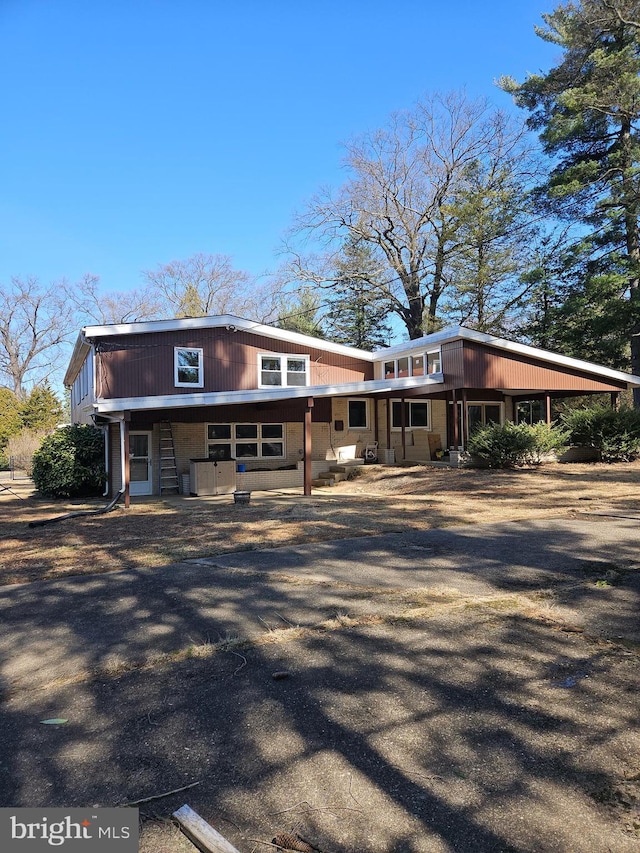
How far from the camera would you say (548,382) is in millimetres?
18797

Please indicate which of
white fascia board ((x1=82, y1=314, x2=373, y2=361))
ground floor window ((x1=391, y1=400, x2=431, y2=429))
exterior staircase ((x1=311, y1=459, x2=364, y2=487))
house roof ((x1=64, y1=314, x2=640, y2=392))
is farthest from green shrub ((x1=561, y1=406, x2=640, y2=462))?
white fascia board ((x1=82, y1=314, x2=373, y2=361))

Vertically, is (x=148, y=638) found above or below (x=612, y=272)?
below

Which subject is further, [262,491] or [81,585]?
[262,491]

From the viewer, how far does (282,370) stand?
17938mm

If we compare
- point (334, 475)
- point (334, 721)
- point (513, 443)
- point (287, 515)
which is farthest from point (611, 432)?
point (334, 721)

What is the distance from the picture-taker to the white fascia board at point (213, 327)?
48.4 feet

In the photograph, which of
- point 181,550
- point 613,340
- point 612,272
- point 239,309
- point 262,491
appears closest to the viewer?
point 181,550

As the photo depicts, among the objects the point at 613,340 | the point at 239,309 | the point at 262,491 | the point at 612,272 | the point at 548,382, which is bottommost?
the point at 262,491

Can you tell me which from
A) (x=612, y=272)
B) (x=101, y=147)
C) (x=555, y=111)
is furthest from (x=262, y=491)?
(x=555, y=111)

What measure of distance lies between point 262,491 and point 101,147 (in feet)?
43.8

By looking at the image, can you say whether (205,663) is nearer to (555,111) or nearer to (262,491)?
(262,491)

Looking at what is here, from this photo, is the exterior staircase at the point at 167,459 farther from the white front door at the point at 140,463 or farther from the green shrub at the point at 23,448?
the green shrub at the point at 23,448

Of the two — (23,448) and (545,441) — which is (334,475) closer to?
(545,441)

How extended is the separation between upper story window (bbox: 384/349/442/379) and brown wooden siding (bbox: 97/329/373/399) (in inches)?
105
